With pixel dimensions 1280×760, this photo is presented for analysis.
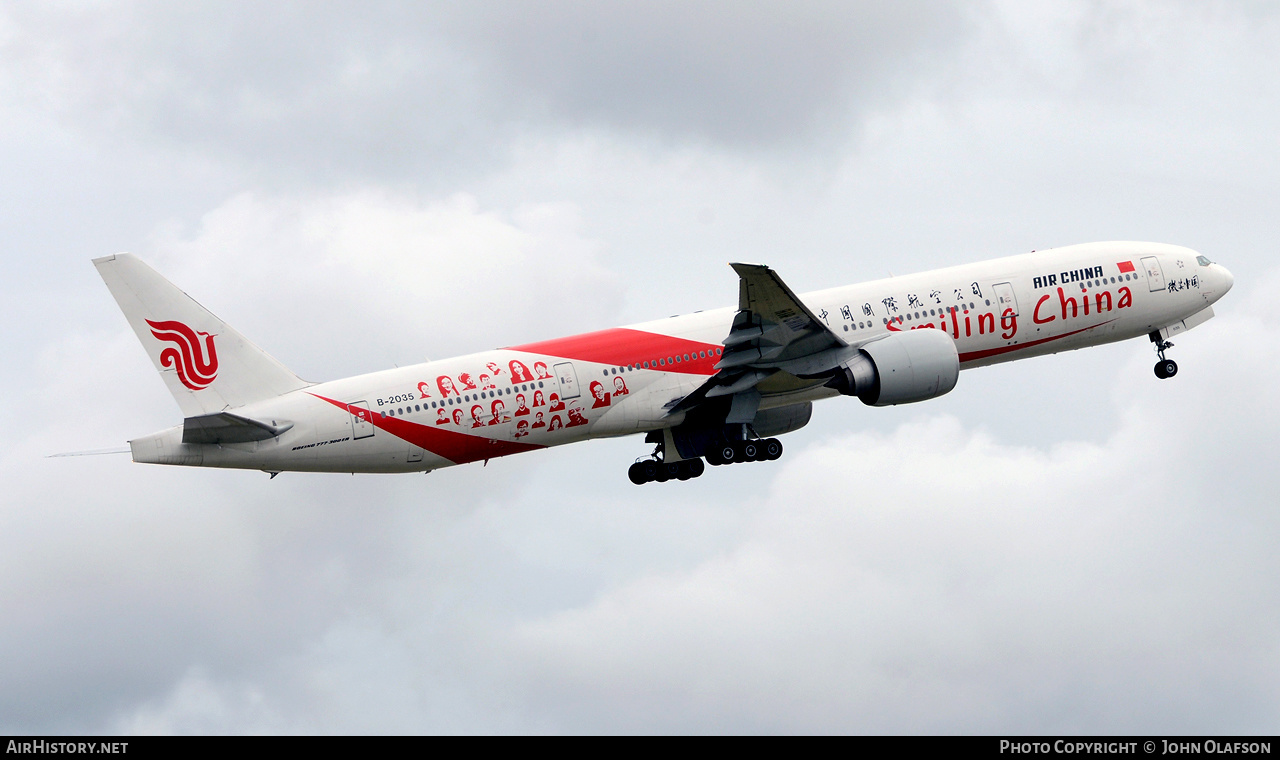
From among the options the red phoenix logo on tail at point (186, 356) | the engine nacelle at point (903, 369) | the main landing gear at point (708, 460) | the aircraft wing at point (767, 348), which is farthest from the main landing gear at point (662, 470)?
the red phoenix logo on tail at point (186, 356)

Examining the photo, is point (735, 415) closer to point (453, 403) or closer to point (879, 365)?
point (879, 365)

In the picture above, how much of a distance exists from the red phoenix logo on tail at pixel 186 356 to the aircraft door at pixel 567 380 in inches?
466

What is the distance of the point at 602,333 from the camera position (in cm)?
5172

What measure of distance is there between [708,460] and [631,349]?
6.06 meters

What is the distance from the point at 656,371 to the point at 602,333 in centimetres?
236

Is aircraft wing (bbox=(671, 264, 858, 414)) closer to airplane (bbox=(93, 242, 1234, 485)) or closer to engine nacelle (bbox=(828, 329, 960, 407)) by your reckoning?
airplane (bbox=(93, 242, 1234, 485))

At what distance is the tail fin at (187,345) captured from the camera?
162 ft

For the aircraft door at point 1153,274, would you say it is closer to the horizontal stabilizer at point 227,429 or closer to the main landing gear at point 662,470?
the main landing gear at point 662,470

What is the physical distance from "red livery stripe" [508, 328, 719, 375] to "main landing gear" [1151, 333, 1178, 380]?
18.1m

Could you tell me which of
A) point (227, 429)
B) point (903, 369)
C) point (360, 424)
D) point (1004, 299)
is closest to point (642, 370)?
point (903, 369)

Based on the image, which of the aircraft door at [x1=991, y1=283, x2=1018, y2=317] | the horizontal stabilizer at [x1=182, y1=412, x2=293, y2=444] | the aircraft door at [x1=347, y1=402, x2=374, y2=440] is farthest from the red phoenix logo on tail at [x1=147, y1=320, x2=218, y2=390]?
the aircraft door at [x1=991, y1=283, x2=1018, y2=317]

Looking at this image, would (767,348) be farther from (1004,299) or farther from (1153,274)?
(1153,274)
